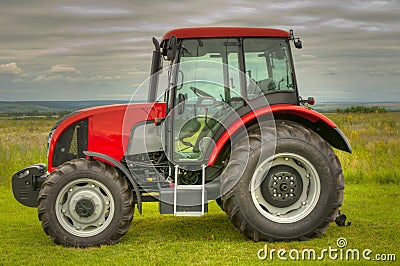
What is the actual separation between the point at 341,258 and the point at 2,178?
350 inches

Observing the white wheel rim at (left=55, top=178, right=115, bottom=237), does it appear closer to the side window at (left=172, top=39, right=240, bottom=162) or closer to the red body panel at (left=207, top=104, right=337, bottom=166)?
the side window at (left=172, top=39, right=240, bottom=162)

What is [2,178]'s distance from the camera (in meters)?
12.7

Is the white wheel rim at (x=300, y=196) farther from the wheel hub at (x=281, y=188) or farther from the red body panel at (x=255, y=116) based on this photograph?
the red body panel at (x=255, y=116)

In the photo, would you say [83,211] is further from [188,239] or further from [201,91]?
[201,91]

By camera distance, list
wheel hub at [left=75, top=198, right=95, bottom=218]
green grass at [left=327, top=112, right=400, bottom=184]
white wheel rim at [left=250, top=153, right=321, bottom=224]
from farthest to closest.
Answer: green grass at [left=327, top=112, right=400, bottom=184], white wheel rim at [left=250, top=153, right=321, bottom=224], wheel hub at [left=75, top=198, right=95, bottom=218]

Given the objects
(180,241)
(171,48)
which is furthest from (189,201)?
(171,48)

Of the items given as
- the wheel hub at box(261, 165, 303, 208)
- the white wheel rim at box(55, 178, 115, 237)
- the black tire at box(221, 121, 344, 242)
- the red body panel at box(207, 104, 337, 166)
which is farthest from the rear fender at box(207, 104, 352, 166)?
the white wheel rim at box(55, 178, 115, 237)

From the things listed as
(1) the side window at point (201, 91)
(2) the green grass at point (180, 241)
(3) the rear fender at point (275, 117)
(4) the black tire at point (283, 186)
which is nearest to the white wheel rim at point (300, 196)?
(4) the black tire at point (283, 186)

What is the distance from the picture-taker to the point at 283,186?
6824 mm

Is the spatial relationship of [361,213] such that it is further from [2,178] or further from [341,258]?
[2,178]

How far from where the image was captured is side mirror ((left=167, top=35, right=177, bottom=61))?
634cm

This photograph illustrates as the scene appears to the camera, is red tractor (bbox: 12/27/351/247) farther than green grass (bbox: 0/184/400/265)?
Yes

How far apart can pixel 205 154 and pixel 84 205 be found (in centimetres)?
155

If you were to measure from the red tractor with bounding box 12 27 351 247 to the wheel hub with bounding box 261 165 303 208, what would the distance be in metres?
0.01
